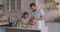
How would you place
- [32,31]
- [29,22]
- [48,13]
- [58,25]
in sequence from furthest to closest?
[48,13]
[58,25]
[29,22]
[32,31]

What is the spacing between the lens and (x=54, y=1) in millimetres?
5047

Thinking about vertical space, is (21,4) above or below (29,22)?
above

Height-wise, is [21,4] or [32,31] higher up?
[21,4]

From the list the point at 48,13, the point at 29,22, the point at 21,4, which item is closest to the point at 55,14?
the point at 48,13

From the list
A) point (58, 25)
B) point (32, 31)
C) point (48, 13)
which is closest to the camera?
point (32, 31)

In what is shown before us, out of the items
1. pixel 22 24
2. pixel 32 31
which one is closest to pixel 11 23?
pixel 22 24

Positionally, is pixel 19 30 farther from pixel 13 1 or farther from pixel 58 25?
pixel 13 1

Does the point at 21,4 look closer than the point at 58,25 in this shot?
No

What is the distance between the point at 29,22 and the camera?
10.9ft

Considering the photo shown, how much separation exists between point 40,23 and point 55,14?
202 centimetres

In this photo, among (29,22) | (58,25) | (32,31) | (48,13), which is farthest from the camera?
(48,13)

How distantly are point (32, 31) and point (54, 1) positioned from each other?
87.4 inches

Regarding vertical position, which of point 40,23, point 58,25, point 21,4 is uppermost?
point 21,4

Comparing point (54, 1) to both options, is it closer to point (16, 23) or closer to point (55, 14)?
point (55, 14)
